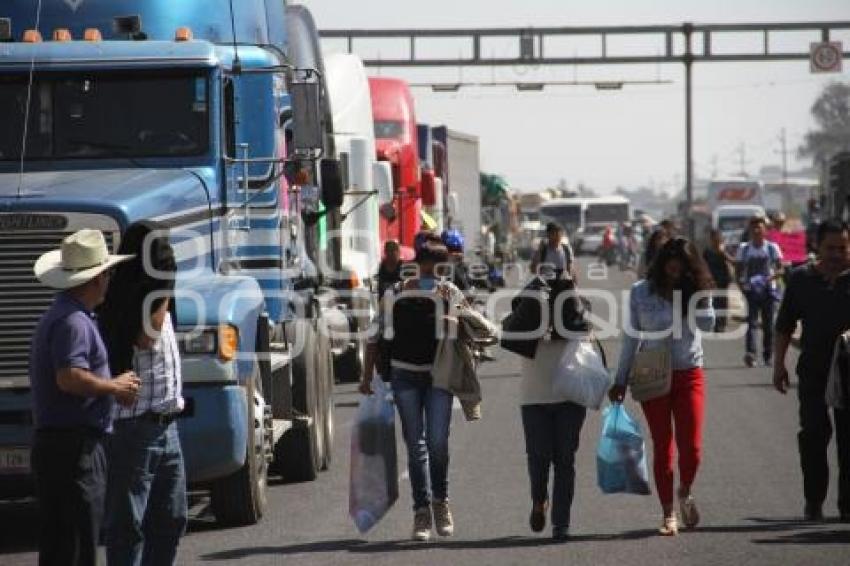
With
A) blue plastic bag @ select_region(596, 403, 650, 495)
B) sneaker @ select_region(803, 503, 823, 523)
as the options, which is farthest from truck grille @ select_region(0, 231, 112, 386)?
sneaker @ select_region(803, 503, 823, 523)

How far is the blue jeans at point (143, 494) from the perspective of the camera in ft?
31.3

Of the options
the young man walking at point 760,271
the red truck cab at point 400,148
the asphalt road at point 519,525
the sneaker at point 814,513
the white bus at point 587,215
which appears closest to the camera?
the asphalt road at point 519,525

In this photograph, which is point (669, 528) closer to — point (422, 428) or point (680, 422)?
point (680, 422)

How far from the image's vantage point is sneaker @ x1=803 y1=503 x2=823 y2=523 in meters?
13.4

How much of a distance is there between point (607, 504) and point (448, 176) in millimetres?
35080

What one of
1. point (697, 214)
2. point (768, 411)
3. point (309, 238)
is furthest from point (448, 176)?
point (697, 214)

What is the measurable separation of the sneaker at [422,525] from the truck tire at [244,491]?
3.96ft

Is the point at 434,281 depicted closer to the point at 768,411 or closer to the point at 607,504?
the point at 607,504

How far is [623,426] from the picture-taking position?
1316 cm

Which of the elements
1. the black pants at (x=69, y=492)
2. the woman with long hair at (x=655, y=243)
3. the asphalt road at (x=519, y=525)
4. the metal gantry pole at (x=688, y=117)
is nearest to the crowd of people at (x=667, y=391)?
the woman with long hair at (x=655, y=243)

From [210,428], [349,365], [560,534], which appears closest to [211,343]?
[210,428]

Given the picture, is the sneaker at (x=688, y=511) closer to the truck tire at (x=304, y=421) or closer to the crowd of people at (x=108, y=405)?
the truck tire at (x=304, y=421)

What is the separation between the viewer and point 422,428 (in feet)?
42.7

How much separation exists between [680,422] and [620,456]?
42 centimetres
